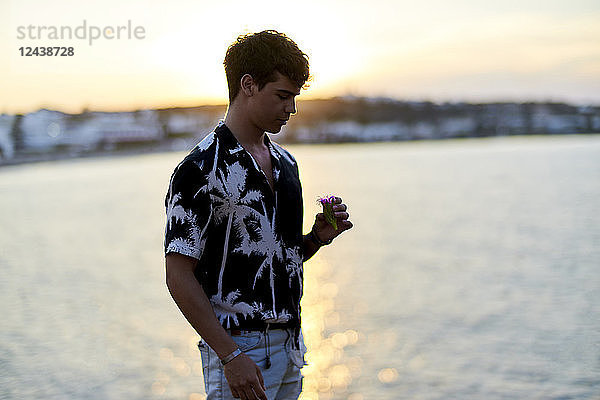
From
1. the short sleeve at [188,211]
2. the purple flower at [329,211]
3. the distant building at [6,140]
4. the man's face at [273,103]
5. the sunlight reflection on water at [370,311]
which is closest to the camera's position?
the short sleeve at [188,211]

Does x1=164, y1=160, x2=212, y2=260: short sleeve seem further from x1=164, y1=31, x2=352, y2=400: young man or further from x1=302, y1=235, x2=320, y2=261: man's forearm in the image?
x1=302, y1=235, x2=320, y2=261: man's forearm

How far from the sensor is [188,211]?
1796 millimetres

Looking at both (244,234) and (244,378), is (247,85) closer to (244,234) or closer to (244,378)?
(244,234)

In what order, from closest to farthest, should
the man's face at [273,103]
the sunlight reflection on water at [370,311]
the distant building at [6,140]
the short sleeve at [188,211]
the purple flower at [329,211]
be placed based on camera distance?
1. the short sleeve at [188,211]
2. the man's face at [273,103]
3. the purple flower at [329,211]
4. the sunlight reflection on water at [370,311]
5. the distant building at [6,140]

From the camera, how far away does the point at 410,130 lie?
3078 inches

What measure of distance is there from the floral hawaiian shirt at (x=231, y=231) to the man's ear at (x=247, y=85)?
9 centimetres

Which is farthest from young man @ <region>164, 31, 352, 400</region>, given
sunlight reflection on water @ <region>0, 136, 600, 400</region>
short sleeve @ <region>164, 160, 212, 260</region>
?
sunlight reflection on water @ <region>0, 136, 600, 400</region>

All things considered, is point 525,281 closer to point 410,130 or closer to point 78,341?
point 78,341

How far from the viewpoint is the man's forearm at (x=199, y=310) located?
5.89 ft

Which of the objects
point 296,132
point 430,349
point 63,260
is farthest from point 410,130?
point 430,349

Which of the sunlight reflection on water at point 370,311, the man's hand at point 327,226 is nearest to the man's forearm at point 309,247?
the man's hand at point 327,226

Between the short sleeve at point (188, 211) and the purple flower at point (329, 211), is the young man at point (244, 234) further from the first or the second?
the purple flower at point (329, 211)

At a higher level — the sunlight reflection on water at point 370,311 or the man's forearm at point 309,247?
the man's forearm at point 309,247

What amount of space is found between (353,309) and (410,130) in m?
72.4
